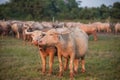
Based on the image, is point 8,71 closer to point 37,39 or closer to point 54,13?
point 37,39

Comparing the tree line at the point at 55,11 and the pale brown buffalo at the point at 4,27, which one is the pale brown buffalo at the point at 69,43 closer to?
the tree line at the point at 55,11

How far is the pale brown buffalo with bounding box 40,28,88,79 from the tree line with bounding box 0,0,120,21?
207mm

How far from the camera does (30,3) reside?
11.2 ft

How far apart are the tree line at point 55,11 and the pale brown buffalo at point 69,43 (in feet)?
0.68

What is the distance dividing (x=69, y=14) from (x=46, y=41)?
390 mm

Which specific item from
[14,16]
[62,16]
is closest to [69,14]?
[62,16]

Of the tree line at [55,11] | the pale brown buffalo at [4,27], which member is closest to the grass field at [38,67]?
the pale brown buffalo at [4,27]

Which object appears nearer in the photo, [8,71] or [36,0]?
[36,0]

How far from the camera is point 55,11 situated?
3602 millimetres

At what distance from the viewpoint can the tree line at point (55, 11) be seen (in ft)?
11.2

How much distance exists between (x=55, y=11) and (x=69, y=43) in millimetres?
428

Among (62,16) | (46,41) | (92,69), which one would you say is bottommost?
(92,69)

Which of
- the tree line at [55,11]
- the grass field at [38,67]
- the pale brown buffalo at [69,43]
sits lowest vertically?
the grass field at [38,67]

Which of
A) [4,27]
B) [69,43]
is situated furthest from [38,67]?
[4,27]
